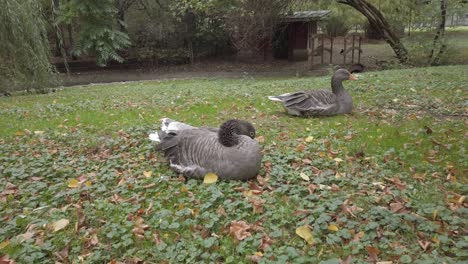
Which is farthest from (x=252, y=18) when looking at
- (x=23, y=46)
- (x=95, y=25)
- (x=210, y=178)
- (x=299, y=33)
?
(x=210, y=178)

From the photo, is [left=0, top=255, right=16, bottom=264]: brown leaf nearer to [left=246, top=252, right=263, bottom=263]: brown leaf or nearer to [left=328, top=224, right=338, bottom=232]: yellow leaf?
[left=246, top=252, right=263, bottom=263]: brown leaf

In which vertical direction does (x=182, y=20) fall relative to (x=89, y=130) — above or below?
above

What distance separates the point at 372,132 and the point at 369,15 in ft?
54.9

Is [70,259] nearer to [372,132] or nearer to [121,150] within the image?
[121,150]

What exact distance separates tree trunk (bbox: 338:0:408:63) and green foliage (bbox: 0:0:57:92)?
15054mm

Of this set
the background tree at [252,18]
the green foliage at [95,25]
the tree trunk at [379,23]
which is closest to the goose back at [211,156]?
the background tree at [252,18]

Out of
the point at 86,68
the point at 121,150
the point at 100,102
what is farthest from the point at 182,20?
the point at 121,150

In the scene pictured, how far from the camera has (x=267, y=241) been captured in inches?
139

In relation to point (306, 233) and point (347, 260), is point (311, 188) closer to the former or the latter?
point (306, 233)

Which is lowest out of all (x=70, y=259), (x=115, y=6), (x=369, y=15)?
(x=70, y=259)

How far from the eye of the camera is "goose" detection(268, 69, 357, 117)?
7.59 m

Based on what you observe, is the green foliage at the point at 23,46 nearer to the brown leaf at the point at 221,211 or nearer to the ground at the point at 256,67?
the ground at the point at 256,67

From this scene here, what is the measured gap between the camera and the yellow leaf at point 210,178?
4668 millimetres

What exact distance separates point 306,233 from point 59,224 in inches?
99.3
